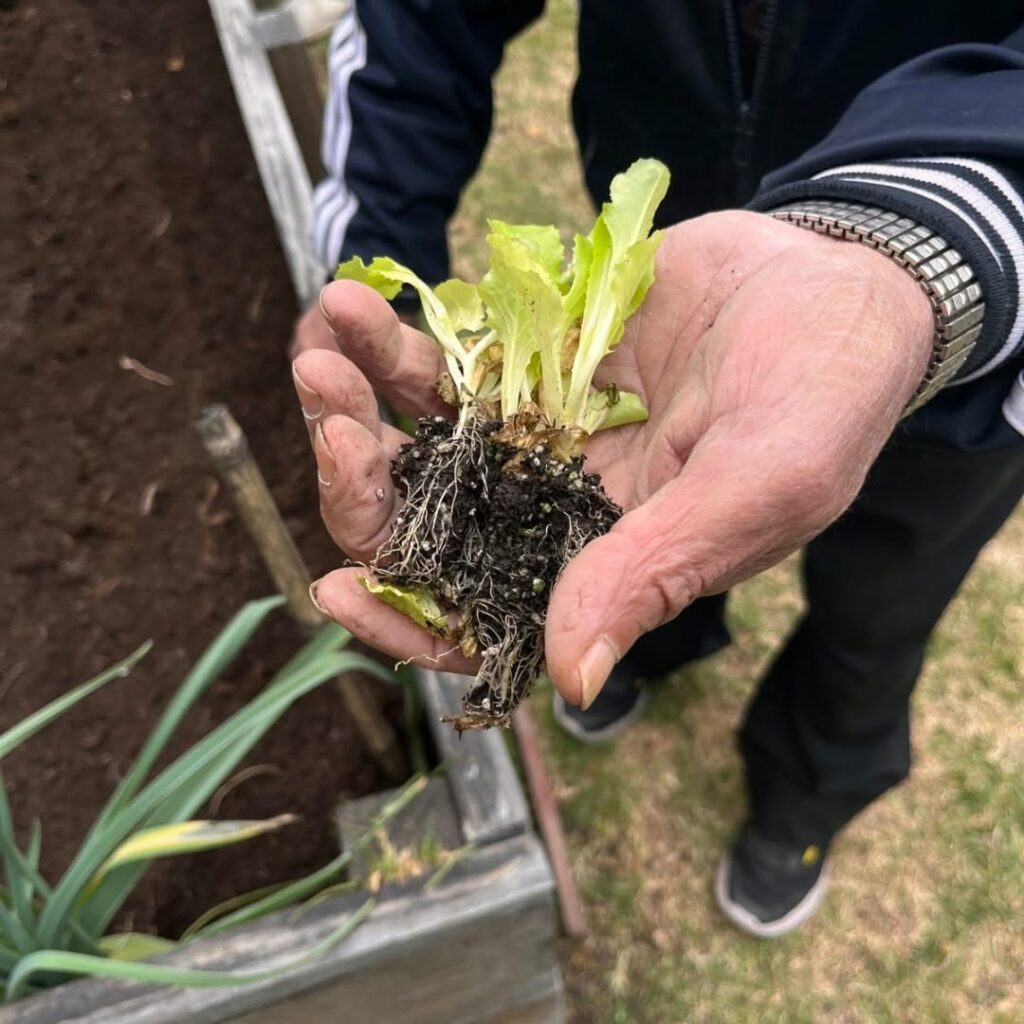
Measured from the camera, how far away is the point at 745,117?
5.01 feet

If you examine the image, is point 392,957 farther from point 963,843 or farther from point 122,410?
point 963,843

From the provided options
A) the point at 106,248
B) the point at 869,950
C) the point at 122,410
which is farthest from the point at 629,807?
the point at 106,248

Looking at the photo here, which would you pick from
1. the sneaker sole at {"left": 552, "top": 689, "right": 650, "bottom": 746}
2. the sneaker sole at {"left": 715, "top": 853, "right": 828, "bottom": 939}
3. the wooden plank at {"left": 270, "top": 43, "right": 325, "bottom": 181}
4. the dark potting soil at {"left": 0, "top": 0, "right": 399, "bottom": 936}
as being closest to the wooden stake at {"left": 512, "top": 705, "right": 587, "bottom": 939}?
the sneaker sole at {"left": 552, "top": 689, "right": 650, "bottom": 746}

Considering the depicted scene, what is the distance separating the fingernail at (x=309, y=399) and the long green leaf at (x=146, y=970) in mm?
769

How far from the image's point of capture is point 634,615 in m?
0.94

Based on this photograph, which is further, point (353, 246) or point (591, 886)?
point (591, 886)

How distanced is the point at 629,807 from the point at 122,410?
1.73m

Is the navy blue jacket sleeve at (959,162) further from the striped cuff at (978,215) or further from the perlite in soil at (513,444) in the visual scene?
the perlite in soil at (513,444)

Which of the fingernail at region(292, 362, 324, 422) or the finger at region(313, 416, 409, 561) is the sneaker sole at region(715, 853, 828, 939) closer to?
the finger at region(313, 416, 409, 561)

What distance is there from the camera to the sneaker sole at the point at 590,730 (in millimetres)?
2506

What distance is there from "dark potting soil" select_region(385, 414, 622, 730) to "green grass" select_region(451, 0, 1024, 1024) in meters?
1.35

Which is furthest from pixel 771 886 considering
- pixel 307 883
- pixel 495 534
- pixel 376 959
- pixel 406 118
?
pixel 406 118

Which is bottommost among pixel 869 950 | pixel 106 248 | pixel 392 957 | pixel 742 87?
pixel 869 950

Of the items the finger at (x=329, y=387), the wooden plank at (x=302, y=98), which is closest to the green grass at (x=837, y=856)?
the finger at (x=329, y=387)
